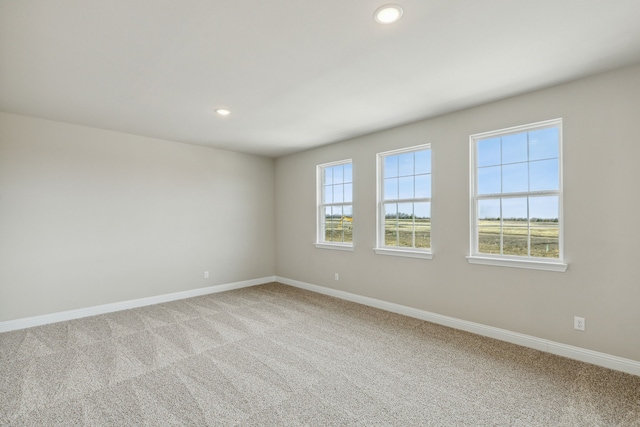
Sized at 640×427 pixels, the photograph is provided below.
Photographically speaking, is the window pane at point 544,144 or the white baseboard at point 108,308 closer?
the window pane at point 544,144

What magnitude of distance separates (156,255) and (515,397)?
4.81 m

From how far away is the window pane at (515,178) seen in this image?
3154 mm

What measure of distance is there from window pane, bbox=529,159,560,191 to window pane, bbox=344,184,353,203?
96.7 inches

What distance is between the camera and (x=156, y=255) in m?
4.70

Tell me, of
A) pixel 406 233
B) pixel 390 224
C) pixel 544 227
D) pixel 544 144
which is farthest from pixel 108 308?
pixel 544 144

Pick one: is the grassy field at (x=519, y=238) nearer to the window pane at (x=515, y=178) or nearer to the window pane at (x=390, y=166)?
the window pane at (x=515, y=178)

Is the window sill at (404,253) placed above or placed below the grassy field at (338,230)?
below

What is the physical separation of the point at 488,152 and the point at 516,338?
2041 mm

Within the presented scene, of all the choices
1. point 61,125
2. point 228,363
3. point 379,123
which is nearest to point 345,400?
point 228,363

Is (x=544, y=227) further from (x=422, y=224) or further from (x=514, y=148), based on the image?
(x=422, y=224)

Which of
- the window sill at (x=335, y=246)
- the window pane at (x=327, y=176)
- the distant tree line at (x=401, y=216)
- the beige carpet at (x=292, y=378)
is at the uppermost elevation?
the window pane at (x=327, y=176)

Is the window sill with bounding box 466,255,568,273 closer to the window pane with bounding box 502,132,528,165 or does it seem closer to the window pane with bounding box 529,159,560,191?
the window pane with bounding box 529,159,560,191

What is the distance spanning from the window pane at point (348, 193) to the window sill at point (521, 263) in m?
2.06

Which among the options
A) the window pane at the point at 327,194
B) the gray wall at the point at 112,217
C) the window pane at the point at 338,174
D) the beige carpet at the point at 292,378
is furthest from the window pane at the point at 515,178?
the gray wall at the point at 112,217
